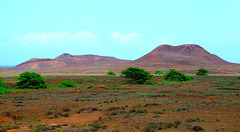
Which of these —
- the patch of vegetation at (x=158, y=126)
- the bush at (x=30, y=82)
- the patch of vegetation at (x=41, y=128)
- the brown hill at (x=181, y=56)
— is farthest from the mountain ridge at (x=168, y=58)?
the patch of vegetation at (x=158, y=126)

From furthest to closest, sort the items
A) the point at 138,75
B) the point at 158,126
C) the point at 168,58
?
the point at 168,58 < the point at 138,75 < the point at 158,126

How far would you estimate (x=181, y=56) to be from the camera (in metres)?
130

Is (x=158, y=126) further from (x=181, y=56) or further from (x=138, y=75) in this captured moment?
(x=181, y=56)

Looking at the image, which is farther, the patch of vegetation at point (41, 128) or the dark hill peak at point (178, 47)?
the dark hill peak at point (178, 47)

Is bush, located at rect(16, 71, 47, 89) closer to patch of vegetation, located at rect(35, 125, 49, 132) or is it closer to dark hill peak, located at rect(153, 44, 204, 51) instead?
patch of vegetation, located at rect(35, 125, 49, 132)

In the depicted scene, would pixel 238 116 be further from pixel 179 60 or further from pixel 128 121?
pixel 179 60

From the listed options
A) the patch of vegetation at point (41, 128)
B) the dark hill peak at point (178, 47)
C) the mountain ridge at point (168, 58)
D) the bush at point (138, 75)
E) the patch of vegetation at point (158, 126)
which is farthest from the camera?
the dark hill peak at point (178, 47)

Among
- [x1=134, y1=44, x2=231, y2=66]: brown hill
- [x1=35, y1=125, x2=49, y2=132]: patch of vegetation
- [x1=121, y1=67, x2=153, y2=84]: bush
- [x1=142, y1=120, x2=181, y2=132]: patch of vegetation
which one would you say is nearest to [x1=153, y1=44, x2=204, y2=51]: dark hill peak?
[x1=134, y1=44, x2=231, y2=66]: brown hill

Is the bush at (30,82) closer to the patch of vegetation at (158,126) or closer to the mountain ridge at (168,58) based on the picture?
the patch of vegetation at (158,126)

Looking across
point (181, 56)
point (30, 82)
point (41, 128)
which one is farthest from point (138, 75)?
point (181, 56)

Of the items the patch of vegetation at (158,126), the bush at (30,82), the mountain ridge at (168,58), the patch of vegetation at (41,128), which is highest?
the mountain ridge at (168,58)

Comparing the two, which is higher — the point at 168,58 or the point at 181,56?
the point at 181,56

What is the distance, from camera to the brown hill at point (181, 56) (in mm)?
120369

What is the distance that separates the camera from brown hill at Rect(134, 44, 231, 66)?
395ft
